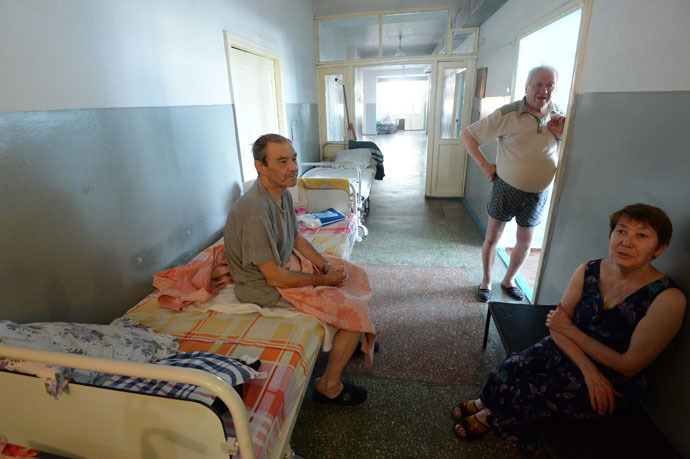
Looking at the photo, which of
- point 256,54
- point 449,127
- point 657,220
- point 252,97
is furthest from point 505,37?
point 657,220

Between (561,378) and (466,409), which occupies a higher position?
(561,378)

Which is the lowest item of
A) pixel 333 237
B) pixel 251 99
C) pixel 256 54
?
pixel 333 237

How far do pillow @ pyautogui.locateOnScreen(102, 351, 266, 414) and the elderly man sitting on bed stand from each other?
0.47 m

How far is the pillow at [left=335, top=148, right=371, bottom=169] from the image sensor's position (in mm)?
5141

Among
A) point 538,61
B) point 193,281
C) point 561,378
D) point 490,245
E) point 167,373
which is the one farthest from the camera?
point 538,61

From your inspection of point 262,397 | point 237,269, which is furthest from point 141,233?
point 262,397

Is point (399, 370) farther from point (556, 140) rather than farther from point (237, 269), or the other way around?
point (556, 140)

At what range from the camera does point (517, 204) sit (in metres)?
2.46

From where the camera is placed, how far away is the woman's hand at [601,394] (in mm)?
1206

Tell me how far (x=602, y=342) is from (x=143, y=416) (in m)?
1.56

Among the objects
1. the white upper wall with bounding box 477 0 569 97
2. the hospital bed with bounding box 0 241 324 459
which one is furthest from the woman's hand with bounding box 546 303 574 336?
the white upper wall with bounding box 477 0 569 97

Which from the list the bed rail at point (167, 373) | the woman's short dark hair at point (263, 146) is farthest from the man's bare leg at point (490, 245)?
the bed rail at point (167, 373)

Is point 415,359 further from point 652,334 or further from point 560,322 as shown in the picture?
point 652,334

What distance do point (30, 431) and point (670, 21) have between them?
102 inches
